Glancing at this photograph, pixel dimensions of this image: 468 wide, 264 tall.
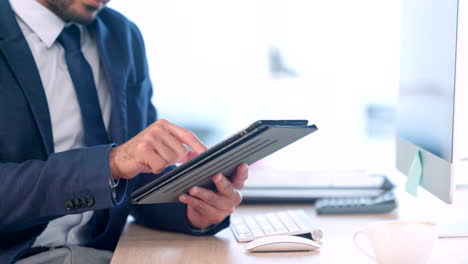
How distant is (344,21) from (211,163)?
5289 millimetres

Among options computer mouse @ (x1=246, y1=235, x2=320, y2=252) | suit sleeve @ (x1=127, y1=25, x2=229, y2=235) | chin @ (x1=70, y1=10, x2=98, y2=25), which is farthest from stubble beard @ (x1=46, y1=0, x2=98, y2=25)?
computer mouse @ (x1=246, y1=235, x2=320, y2=252)

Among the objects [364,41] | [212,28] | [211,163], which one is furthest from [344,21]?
[211,163]

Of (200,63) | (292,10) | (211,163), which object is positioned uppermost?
(211,163)

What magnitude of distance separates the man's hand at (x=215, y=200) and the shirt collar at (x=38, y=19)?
50cm

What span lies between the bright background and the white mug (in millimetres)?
4442

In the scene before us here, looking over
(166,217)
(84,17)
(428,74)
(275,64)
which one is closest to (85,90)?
(84,17)

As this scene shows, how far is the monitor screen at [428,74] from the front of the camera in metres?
1.08

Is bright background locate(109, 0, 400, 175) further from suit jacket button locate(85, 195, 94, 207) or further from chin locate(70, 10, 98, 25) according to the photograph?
suit jacket button locate(85, 195, 94, 207)

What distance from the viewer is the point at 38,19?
1.38m

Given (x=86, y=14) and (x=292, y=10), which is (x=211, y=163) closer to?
(x=86, y=14)

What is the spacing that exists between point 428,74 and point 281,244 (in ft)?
1.47

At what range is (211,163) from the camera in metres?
1.01

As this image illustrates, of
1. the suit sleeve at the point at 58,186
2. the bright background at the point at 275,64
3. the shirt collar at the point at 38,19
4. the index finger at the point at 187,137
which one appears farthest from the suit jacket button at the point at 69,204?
the bright background at the point at 275,64

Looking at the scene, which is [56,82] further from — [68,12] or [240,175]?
[240,175]
